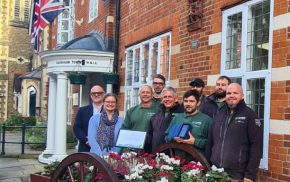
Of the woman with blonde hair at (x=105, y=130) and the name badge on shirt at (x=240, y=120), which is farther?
the woman with blonde hair at (x=105, y=130)

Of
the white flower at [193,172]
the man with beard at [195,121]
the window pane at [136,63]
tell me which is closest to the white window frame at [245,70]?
the man with beard at [195,121]

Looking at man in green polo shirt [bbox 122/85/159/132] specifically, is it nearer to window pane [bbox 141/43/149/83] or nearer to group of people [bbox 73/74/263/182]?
group of people [bbox 73/74/263/182]

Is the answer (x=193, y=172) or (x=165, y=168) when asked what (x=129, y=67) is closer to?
(x=165, y=168)

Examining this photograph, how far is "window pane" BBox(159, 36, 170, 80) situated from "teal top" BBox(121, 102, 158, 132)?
2.75 meters

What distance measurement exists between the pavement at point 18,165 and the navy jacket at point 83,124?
3.65 m

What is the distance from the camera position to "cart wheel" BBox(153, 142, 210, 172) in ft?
12.5

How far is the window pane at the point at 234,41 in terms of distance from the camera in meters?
5.61

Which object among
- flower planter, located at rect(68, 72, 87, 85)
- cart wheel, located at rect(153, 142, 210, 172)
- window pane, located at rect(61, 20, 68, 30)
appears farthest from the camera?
window pane, located at rect(61, 20, 68, 30)

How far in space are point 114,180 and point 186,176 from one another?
21.9 inches

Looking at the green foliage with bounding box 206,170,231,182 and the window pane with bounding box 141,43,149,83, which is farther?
the window pane with bounding box 141,43,149,83

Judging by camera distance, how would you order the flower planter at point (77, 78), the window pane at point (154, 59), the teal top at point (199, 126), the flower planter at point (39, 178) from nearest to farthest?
the teal top at point (199, 126)
the flower planter at point (39, 178)
the window pane at point (154, 59)
the flower planter at point (77, 78)

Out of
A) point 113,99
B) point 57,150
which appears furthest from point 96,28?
point 113,99

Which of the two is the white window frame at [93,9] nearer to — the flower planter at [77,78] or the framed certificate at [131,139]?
the flower planter at [77,78]

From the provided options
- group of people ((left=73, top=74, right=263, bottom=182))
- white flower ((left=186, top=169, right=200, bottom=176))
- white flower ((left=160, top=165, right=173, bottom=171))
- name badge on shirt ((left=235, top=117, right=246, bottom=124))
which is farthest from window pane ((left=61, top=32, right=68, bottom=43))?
white flower ((left=186, top=169, right=200, bottom=176))
